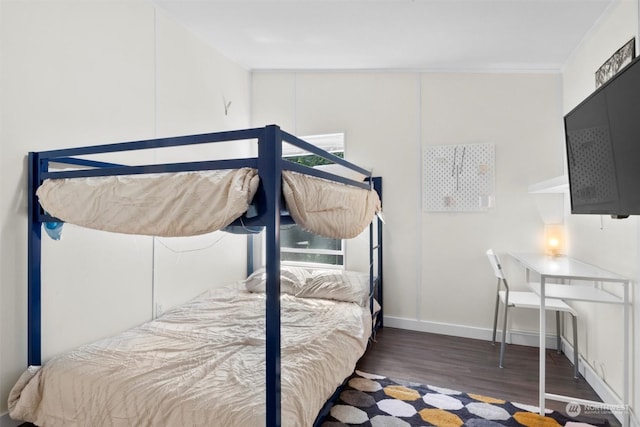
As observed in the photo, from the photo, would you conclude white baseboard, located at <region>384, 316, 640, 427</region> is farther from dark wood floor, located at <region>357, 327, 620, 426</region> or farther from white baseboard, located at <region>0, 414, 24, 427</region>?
white baseboard, located at <region>0, 414, 24, 427</region>

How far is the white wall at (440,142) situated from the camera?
322 cm

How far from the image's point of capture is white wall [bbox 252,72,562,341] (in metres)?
3.22

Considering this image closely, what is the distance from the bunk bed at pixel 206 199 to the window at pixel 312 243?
1.60m

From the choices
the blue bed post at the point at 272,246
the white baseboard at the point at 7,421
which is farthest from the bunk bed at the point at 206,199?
the white baseboard at the point at 7,421

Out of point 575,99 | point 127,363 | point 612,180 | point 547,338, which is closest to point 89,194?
point 127,363

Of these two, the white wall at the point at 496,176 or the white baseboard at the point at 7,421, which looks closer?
the white baseboard at the point at 7,421

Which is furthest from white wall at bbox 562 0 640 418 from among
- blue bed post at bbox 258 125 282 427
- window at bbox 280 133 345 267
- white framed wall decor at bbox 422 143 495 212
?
window at bbox 280 133 345 267

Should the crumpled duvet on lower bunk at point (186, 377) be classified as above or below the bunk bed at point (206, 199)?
below

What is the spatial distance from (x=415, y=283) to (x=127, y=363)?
2.64 m

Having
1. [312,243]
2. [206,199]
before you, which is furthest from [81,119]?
[312,243]

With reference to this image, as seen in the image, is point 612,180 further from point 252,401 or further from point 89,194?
point 89,194

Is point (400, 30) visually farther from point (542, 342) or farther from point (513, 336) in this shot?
point (513, 336)

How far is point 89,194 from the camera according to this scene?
1.71 m

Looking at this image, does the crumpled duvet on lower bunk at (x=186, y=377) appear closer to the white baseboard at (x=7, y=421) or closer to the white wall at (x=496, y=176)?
the white baseboard at (x=7, y=421)
